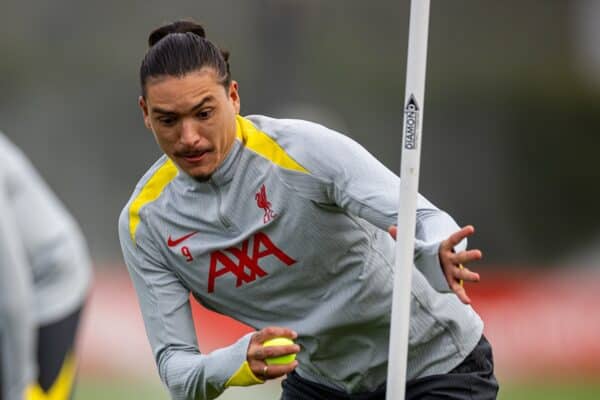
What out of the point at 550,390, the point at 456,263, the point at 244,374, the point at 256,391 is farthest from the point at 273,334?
Answer: the point at 550,390

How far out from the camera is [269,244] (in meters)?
3.99

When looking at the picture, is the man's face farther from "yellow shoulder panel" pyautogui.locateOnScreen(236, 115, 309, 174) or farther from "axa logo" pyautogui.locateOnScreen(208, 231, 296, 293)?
"axa logo" pyautogui.locateOnScreen(208, 231, 296, 293)

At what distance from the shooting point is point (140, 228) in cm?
412

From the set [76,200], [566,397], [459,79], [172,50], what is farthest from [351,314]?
[459,79]

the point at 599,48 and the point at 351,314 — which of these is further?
the point at 599,48

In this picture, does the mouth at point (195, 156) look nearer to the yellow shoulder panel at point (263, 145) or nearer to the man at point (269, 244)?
the man at point (269, 244)

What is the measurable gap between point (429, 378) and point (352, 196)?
62cm

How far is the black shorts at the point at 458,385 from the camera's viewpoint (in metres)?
4.01

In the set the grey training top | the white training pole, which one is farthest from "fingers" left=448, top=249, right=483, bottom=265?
the grey training top

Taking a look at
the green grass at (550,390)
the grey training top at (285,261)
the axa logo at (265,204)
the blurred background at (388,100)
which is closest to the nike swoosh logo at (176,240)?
the grey training top at (285,261)

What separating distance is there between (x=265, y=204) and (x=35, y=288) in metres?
1.09

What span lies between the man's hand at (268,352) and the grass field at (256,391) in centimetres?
439

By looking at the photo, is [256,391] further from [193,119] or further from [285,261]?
[193,119]

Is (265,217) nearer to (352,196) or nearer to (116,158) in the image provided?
(352,196)
